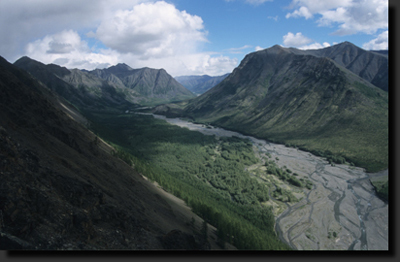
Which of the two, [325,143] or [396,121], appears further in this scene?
[325,143]

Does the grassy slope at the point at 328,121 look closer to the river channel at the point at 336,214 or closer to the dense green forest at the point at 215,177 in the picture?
the river channel at the point at 336,214

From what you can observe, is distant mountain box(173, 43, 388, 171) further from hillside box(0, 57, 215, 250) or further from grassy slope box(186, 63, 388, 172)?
hillside box(0, 57, 215, 250)

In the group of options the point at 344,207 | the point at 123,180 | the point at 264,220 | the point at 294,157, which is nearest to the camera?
the point at 123,180

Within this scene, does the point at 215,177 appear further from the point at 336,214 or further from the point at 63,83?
the point at 63,83

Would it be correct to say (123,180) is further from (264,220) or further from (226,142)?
(226,142)

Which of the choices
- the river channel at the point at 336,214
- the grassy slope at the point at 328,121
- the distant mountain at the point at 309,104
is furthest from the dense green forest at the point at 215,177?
the distant mountain at the point at 309,104

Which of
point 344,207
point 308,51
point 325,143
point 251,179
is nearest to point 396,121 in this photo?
point 344,207

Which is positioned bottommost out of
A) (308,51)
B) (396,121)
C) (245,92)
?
(396,121)

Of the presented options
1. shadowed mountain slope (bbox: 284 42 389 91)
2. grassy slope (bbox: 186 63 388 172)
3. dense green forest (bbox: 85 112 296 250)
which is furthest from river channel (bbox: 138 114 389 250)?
shadowed mountain slope (bbox: 284 42 389 91)
